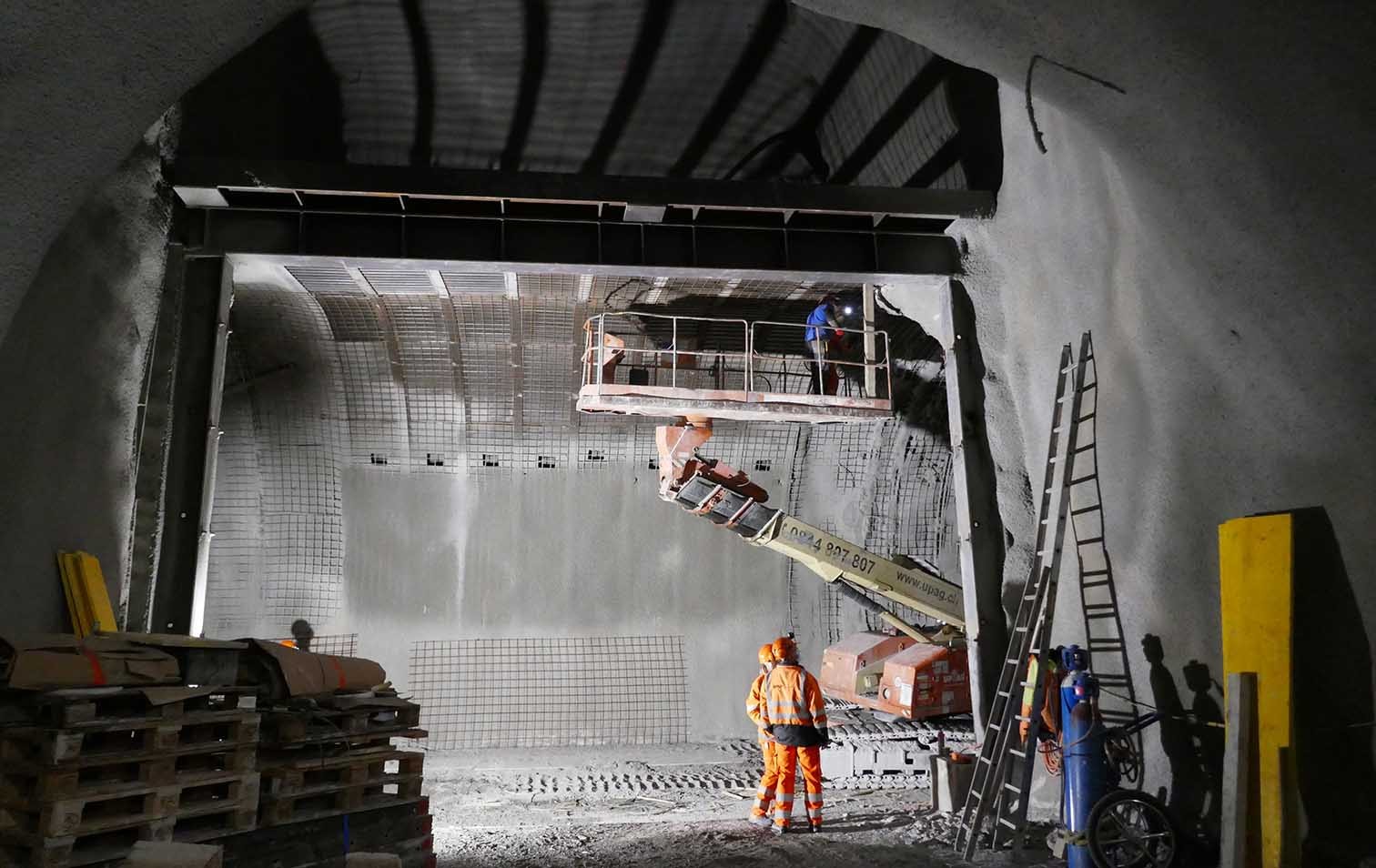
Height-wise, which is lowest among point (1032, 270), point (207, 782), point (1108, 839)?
point (1108, 839)

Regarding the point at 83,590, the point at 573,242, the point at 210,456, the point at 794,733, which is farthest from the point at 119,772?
the point at 573,242

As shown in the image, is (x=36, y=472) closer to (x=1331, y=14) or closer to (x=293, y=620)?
(x=293, y=620)

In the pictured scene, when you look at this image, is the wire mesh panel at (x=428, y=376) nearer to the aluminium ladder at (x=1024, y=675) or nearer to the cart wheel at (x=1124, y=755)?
the aluminium ladder at (x=1024, y=675)

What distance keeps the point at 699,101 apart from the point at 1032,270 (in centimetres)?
602

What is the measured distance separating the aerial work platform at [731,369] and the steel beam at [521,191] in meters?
2.46

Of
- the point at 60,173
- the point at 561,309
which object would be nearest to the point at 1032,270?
the point at 561,309

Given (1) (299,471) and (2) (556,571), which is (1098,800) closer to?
(2) (556,571)

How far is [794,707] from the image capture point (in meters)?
9.27

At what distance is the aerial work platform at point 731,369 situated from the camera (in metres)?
13.0

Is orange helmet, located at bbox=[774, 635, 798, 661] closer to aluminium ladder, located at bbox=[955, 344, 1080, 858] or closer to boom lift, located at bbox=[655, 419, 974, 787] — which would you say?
aluminium ladder, located at bbox=[955, 344, 1080, 858]

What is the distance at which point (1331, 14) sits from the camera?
5.08m

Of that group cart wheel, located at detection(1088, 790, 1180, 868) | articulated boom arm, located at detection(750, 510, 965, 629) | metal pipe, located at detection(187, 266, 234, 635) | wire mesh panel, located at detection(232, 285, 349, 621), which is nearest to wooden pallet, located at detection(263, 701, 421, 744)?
metal pipe, located at detection(187, 266, 234, 635)

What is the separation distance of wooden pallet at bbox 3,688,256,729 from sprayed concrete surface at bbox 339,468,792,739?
33.8ft

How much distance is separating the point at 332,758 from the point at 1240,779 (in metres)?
5.89
